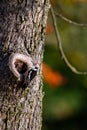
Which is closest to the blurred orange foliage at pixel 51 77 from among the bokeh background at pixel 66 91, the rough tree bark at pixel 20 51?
the bokeh background at pixel 66 91

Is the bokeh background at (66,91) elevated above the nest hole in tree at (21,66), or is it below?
below

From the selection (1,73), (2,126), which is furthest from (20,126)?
(1,73)

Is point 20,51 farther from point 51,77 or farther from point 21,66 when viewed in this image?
→ point 51,77

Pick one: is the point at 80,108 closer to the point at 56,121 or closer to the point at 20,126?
the point at 56,121

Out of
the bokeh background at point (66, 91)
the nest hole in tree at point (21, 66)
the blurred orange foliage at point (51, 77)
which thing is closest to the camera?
the nest hole in tree at point (21, 66)

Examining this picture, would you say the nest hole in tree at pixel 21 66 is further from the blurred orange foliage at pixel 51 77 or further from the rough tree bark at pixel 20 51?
the blurred orange foliage at pixel 51 77

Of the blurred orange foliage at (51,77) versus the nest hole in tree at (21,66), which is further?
the blurred orange foliage at (51,77)

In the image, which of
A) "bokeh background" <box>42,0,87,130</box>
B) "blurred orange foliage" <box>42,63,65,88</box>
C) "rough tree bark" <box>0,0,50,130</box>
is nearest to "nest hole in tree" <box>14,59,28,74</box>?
"rough tree bark" <box>0,0,50,130</box>
